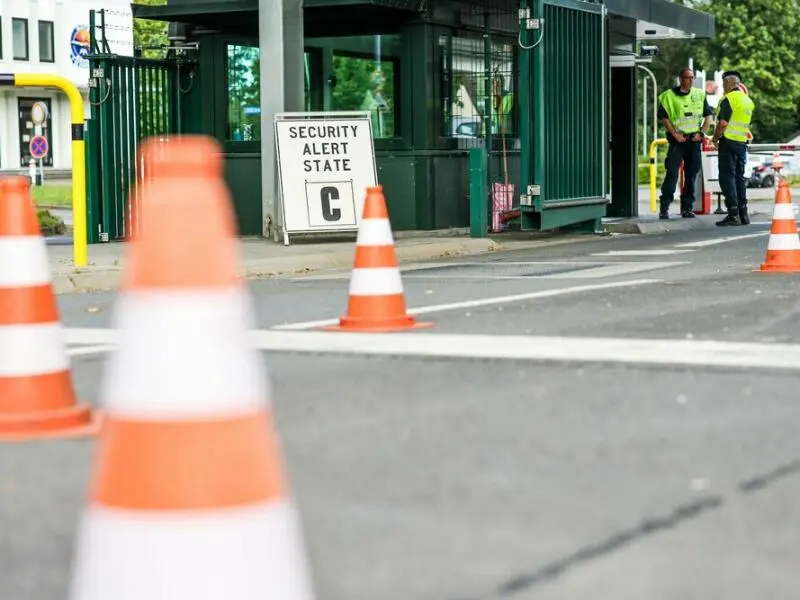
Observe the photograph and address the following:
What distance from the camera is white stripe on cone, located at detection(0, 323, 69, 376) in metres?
5.43

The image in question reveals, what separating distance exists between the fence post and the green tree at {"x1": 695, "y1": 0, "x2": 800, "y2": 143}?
7368cm

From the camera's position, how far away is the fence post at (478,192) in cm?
1648

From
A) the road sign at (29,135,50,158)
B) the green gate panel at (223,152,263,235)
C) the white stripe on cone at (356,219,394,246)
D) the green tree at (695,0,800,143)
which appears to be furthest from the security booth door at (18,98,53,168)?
the white stripe on cone at (356,219,394,246)

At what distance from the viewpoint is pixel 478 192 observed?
1655cm

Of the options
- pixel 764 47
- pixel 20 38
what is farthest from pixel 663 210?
pixel 764 47

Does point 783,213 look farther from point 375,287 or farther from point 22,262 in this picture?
point 22,262

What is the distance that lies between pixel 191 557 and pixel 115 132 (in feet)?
47.2

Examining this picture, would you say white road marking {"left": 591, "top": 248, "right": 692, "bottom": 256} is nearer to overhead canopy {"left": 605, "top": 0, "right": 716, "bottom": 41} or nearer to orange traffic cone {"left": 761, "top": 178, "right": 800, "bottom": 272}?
orange traffic cone {"left": 761, "top": 178, "right": 800, "bottom": 272}

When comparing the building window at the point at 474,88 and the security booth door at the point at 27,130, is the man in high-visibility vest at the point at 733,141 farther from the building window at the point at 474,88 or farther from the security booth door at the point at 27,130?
the security booth door at the point at 27,130

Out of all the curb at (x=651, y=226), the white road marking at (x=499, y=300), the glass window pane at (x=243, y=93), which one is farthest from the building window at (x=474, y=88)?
the white road marking at (x=499, y=300)

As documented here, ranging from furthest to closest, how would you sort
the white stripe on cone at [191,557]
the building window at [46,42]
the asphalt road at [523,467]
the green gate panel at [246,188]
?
1. the building window at [46,42]
2. the green gate panel at [246,188]
3. the asphalt road at [523,467]
4. the white stripe on cone at [191,557]

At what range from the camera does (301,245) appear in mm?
15617

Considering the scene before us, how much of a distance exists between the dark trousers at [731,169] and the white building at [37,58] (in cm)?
5388

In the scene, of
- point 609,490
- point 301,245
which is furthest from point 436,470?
point 301,245
